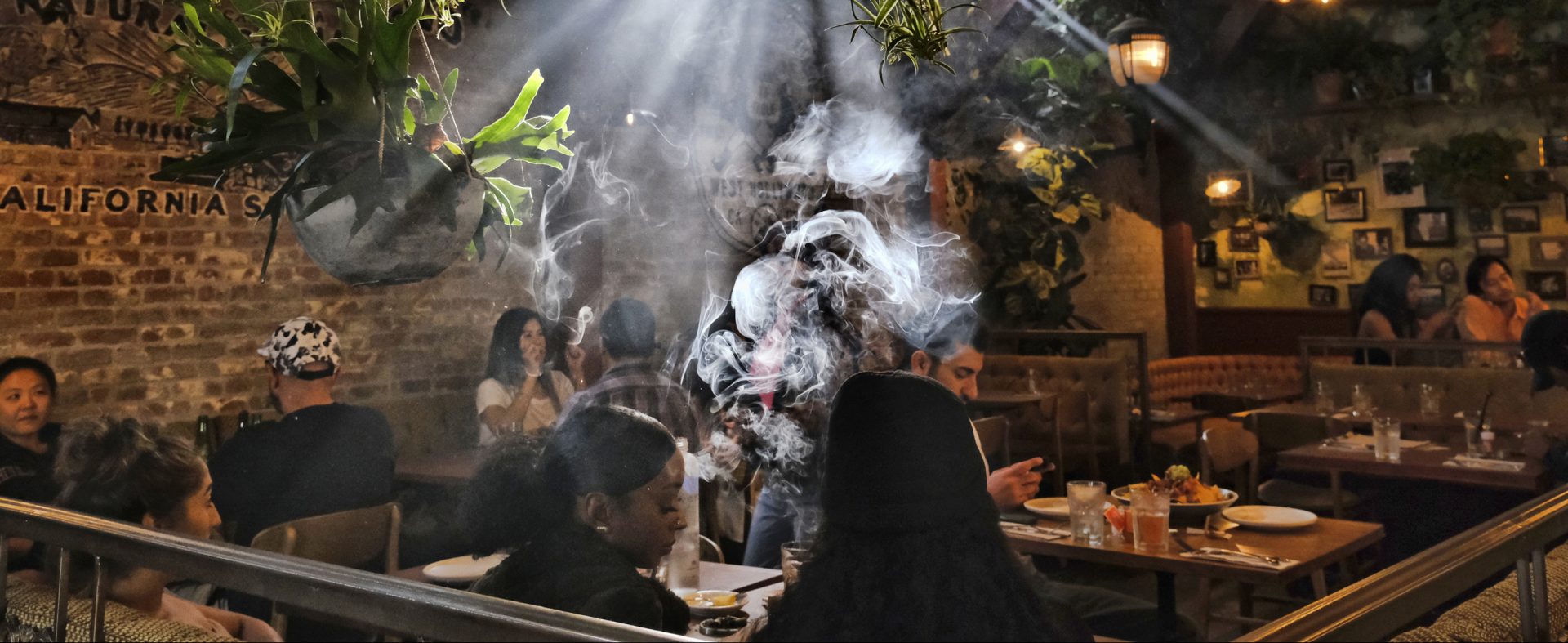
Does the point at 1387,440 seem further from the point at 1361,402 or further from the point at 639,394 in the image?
the point at 639,394

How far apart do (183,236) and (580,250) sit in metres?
1.74

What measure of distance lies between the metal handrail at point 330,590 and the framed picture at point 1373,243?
11.6 metres

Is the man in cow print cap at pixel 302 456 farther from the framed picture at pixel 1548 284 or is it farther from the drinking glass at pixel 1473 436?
the framed picture at pixel 1548 284

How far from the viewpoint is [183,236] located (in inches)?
167

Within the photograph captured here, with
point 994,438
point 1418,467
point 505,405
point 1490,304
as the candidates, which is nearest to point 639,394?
point 505,405

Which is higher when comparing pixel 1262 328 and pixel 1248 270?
pixel 1248 270

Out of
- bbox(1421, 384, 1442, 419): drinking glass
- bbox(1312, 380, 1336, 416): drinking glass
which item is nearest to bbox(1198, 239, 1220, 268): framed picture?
bbox(1312, 380, 1336, 416): drinking glass

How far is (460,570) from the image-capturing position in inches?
104

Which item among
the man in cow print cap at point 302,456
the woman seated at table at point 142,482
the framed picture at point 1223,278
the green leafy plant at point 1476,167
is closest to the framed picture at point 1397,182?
the green leafy plant at point 1476,167

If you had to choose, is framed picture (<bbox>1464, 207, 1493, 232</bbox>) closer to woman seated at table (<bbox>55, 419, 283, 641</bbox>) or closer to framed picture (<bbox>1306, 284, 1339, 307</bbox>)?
framed picture (<bbox>1306, 284, 1339, 307</bbox>)

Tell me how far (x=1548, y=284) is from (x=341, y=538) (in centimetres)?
1070

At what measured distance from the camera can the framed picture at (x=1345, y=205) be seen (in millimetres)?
10922

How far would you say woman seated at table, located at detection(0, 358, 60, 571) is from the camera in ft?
10.5

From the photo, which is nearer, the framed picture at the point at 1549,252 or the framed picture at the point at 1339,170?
the framed picture at the point at 1549,252
